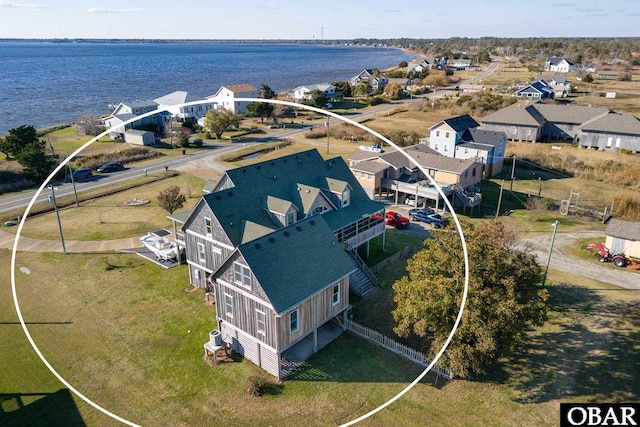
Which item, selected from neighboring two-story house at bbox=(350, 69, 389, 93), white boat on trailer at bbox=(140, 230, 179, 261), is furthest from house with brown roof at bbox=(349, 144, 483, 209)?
neighboring two-story house at bbox=(350, 69, 389, 93)

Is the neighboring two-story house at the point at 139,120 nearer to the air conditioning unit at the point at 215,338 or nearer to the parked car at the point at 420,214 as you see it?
the parked car at the point at 420,214

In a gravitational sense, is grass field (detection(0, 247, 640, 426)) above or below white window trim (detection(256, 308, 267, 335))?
below

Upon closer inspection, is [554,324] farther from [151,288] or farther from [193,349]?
[151,288]

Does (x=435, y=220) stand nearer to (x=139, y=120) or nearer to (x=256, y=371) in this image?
(x=256, y=371)

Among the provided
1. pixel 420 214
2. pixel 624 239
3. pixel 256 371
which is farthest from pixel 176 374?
pixel 624 239

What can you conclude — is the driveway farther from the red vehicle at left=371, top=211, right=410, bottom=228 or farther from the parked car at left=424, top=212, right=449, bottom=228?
the red vehicle at left=371, top=211, right=410, bottom=228

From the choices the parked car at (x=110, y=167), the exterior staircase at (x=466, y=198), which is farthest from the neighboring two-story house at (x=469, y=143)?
the parked car at (x=110, y=167)
